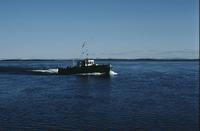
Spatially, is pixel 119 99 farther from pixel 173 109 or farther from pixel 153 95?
pixel 173 109

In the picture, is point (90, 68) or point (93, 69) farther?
point (90, 68)

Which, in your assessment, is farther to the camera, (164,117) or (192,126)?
(164,117)

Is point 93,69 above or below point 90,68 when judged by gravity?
below

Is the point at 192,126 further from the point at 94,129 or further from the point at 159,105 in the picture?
the point at 159,105

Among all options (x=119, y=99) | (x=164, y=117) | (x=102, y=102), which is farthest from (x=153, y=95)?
(x=164, y=117)

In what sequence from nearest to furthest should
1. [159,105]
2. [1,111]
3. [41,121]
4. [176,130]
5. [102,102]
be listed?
[176,130] < [41,121] < [1,111] < [159,105] < [102,102]

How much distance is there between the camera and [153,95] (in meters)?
54.7

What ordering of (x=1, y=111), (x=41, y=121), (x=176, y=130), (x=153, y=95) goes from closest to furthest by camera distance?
(x=176, y=130) < (x=41, y=121) < (x=1, y=111) < (x=153, y=95)

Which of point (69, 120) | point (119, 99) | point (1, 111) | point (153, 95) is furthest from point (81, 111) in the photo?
point (153, 95)

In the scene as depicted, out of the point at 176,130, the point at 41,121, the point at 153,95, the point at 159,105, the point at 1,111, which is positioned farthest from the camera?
the point at 153,95

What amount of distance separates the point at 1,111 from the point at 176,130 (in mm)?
17486

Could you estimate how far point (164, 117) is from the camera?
3628 cm

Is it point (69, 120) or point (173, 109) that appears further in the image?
point (173, 109)

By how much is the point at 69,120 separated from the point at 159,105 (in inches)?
496
